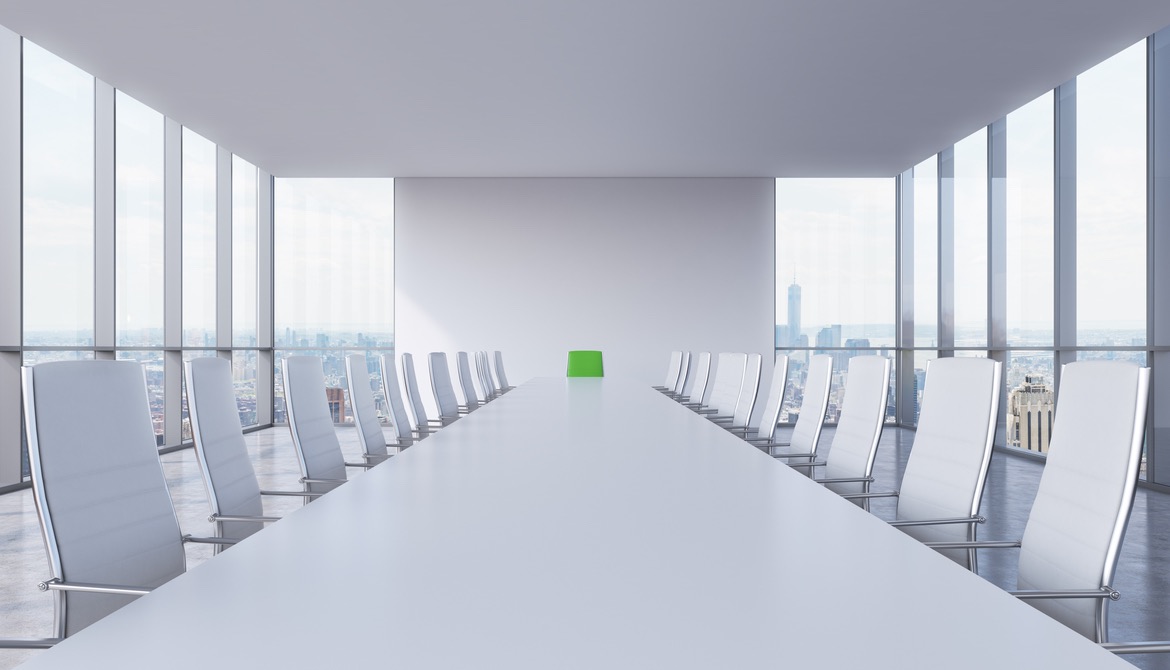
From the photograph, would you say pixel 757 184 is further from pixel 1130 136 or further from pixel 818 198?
pixel 1130 136

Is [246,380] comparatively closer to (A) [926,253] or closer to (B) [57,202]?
(B) [57,202]

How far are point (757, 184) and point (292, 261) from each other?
6596 millimetres

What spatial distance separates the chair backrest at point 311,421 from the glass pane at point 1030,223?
673 cm

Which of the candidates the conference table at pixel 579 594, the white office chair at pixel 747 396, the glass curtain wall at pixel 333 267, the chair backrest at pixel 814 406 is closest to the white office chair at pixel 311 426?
the conference table at pixel 579 594

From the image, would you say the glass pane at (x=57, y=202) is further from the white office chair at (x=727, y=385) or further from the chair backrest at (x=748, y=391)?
the chair backrest at (x=748, y=391)

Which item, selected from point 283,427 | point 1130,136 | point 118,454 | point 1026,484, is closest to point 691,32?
point 1130,136

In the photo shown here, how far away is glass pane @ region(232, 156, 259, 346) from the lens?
9812mm

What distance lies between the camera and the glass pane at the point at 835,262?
35.2 feet

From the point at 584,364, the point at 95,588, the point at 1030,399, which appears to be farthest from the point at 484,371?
the point at 95,588

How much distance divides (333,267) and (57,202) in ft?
14.9

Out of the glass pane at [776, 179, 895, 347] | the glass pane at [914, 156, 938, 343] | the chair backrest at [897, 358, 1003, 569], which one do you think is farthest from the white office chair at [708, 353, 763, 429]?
the glass pane at [776, 179, 895, 347]

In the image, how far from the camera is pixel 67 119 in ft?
21.7

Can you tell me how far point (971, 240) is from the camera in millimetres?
8734

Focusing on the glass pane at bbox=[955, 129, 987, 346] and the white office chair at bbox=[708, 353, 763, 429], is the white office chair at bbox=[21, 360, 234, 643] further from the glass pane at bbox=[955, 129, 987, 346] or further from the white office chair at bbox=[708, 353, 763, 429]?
the glass pane at bbox=[955, 129, 987, 346]
